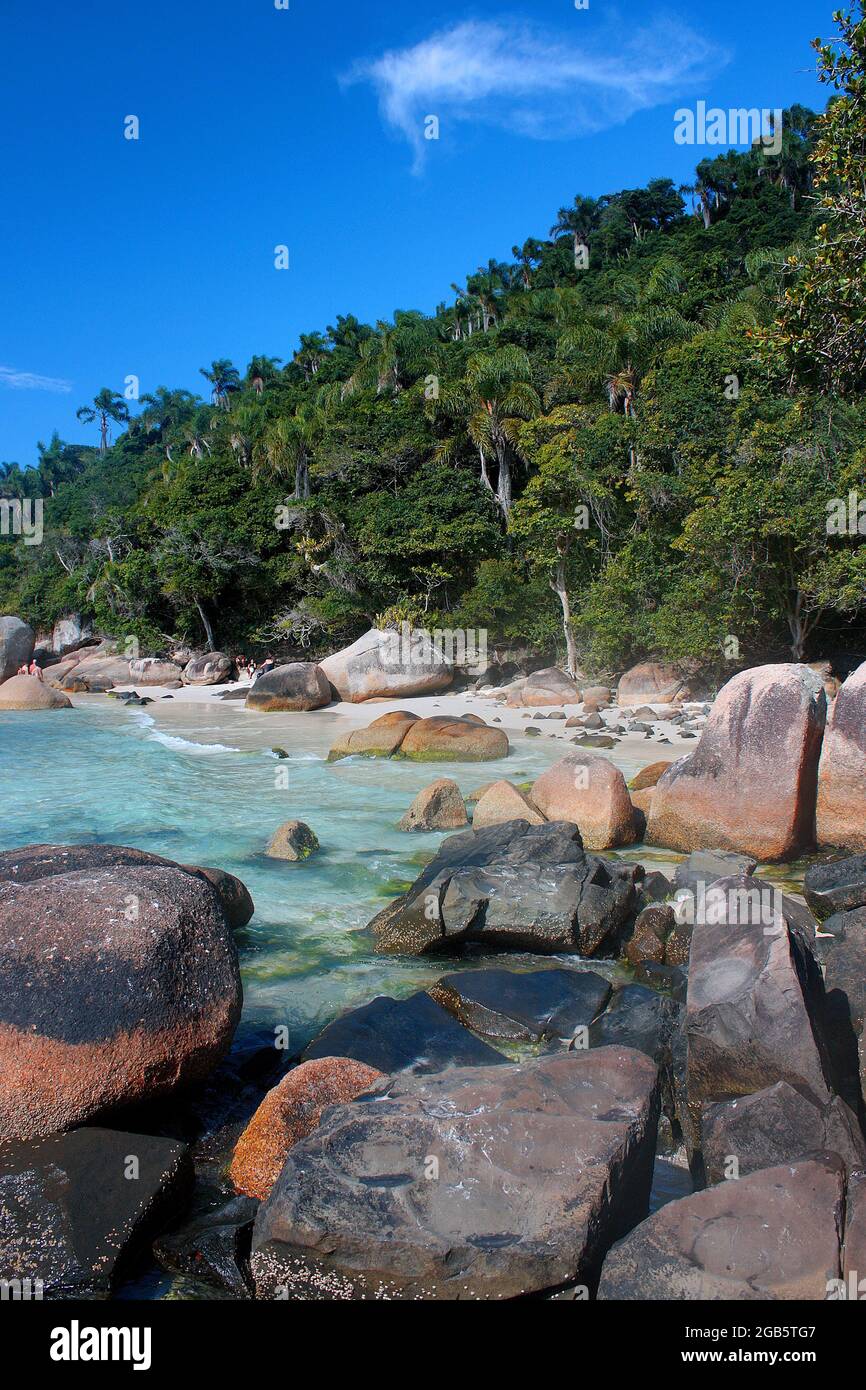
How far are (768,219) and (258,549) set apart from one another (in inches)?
1163

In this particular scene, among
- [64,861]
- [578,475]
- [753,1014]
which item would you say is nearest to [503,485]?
[578,475]

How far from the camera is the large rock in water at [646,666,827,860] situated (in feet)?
30.8

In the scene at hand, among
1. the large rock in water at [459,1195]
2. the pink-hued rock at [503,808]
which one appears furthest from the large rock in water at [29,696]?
the large rock in water at [459,1195]

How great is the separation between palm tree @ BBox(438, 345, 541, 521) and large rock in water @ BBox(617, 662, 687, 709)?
9.27 meters

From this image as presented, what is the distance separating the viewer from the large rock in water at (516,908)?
7.64 meters

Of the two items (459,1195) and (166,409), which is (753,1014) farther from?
(166,409)

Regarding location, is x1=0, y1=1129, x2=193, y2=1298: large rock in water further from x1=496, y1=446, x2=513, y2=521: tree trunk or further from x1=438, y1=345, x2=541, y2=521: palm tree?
x1=496, y1=446, x2=513, y2=521: tree trunk

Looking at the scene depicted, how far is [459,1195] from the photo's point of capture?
378cm

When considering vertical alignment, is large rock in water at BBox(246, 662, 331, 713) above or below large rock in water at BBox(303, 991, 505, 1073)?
above

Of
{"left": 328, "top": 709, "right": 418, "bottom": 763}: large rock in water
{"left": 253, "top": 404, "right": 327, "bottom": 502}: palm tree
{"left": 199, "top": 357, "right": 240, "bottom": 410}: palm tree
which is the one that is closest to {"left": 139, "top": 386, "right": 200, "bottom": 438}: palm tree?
{"left": 199, "top": 357, "right": 240, "bottom": 410}: palm tree

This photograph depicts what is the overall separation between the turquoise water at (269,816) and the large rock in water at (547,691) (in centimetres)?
408

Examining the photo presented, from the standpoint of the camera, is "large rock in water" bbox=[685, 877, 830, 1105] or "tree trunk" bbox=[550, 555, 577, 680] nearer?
"large rock in water" bbox=[685, 877, 830, 1105]

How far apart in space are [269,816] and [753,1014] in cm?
881

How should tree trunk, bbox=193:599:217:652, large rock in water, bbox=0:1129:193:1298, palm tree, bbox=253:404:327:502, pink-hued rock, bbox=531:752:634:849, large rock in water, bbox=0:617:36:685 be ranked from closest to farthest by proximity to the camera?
large rock in water, bbox=0:1129:193:1298 → pink-hued rock, bbox=531:752:634:849 → tree trunk, bbox=193:599:217:652 → palm tree, bbox=253:404:327:502 → large rock in water, bbox=0:617:36:685
